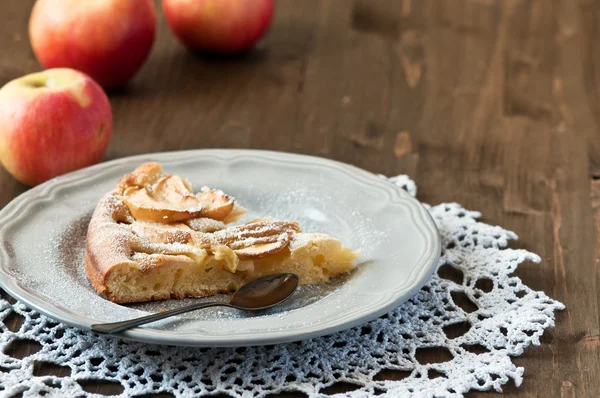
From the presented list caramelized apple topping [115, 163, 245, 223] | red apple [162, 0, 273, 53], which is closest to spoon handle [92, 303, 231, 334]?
caramelized apple topping [115, 163, 245, 223]

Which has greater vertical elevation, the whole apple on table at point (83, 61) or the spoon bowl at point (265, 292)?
the whole apple on table at point (83, 61)

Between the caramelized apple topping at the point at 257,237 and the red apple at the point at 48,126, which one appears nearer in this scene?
the caramelized apple topping at the point at 257,237

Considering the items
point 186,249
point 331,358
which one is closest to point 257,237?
point 186,249

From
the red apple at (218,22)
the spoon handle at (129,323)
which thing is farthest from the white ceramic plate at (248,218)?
the red apple at (218,22)

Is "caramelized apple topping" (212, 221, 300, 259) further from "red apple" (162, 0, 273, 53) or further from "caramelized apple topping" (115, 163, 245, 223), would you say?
"red apple" (162, 0, 273, 53)

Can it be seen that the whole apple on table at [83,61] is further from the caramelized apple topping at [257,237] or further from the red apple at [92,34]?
the caramelized apple topping at [257,237]

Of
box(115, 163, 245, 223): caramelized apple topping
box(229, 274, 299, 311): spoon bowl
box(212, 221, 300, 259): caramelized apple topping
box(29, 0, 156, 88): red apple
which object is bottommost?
box(229, 274, 299, 311): spoon bowl
